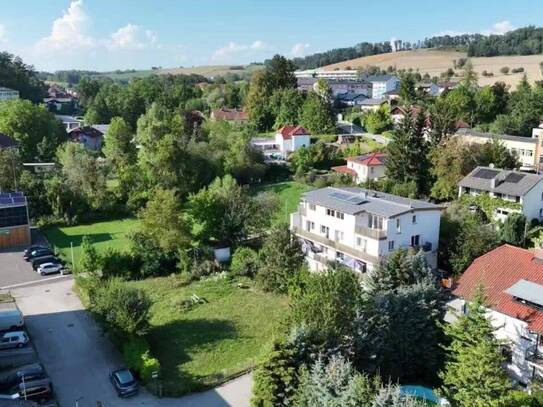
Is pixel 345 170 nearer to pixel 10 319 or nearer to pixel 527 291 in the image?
pixel 527 291

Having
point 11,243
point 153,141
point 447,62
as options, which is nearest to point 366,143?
point 153,141

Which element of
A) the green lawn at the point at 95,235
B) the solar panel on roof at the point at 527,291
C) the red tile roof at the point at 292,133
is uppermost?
the red tile roof at the point at 292,133

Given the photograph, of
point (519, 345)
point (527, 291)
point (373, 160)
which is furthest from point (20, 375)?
point (373, 160)

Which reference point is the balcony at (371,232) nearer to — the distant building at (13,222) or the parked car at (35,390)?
the parked car at (35,390)

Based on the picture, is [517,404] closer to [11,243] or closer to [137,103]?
[11,243]

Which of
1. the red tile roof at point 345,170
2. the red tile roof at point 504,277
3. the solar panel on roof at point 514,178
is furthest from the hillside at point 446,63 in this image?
the red tile roof at point 504,277

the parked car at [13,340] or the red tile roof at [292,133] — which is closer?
the parked car at [13,340]

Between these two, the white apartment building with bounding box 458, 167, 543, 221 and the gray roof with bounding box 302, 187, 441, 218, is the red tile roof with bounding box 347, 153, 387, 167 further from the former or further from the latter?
the gray roof with bounding box 302, 187, 441, 218
